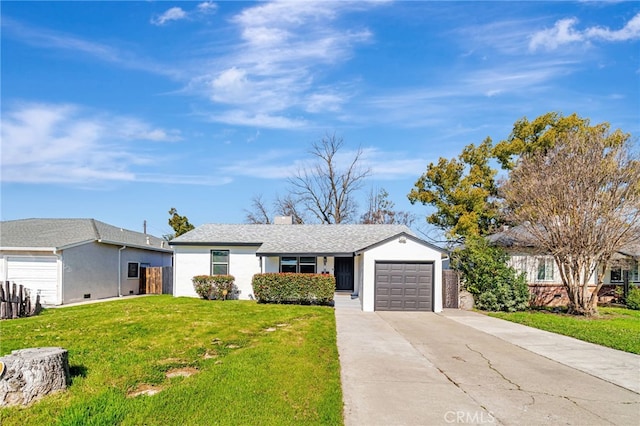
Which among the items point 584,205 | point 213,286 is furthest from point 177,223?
point 584,205

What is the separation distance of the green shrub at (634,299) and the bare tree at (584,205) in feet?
16.5

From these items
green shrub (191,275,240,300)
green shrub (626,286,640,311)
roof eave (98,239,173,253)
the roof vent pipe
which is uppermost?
the roof vent pipe

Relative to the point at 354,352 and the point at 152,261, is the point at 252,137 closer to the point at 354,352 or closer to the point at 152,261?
the point at 152,261

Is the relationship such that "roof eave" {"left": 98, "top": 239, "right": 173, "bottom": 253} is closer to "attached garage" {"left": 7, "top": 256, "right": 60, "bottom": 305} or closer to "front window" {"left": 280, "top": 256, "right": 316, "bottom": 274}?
"attached garage" {"left": 7, "top": 256, "right": 60, "bottom": 305}

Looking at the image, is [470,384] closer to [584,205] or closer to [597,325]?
[597,325]

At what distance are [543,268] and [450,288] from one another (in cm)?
628

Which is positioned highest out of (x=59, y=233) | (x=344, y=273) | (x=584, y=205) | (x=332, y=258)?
(x=584, y=205)

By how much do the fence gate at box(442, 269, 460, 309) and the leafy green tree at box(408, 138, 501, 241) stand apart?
9897 mm

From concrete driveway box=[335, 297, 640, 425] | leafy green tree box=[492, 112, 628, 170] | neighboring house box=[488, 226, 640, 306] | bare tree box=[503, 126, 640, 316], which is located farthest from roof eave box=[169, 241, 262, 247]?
leafy green tree box=[492, 112, 628, 170]

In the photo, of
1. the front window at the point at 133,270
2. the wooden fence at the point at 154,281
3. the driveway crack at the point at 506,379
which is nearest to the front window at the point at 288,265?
the wooden fence at the point at 154,281

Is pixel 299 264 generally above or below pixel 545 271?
above

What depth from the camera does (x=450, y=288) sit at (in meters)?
19.2

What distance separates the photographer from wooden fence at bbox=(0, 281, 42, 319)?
1403 cm

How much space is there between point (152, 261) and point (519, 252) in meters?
21.3
